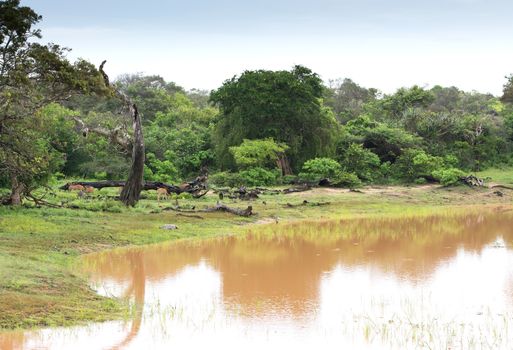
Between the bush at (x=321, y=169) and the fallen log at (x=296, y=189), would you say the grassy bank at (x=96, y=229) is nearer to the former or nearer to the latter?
the fallen log at (x=296, y=189)

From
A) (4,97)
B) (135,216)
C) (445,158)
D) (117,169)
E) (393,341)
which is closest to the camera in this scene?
(393,341)

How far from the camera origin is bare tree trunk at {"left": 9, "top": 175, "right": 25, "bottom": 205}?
2089 centimetres

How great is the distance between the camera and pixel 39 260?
47.9 ft

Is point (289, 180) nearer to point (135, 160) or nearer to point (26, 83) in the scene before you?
point (135, 160)

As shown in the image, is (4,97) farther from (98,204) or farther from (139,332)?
(139,332)

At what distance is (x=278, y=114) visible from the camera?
38688mm

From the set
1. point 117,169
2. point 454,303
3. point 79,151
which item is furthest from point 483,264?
point 79,151

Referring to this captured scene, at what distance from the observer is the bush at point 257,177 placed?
113 ft

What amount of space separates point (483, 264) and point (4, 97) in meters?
12.4

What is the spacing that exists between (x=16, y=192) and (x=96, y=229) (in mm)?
3830

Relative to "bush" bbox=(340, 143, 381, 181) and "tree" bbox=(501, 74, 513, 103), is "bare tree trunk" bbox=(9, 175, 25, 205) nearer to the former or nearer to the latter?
"bush" bbox=(340, 143, 381, 181)

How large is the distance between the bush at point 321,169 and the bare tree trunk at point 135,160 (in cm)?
1309

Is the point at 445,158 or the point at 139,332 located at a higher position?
the point at 445,158

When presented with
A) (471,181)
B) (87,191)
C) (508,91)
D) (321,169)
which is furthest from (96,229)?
(508,91)
